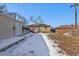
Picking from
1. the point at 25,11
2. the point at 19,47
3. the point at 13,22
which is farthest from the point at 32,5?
the point at 19,47

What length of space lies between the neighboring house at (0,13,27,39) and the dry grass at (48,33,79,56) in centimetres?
59

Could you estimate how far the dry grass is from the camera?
12.4ft

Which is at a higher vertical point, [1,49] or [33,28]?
[33,28]

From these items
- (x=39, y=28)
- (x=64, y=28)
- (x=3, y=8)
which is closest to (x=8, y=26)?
(x=3, y=8)

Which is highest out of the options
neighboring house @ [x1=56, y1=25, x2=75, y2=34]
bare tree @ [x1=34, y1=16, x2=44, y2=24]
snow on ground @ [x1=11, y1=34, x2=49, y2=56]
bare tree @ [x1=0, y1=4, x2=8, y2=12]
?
bare tree @ [x1=0, y1=4, x2=8, y2=12]

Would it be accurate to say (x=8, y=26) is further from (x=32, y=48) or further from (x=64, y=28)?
(x=64, y=28)

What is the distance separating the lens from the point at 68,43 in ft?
12.7

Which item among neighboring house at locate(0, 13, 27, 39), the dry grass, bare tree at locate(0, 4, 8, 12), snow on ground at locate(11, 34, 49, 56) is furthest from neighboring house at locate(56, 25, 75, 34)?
bare tree at locate(0, 4, 8, 12)

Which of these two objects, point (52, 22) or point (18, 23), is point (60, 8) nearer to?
point (52, 22)

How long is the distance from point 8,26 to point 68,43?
0.96 meters

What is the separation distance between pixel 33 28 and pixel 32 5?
0.36m

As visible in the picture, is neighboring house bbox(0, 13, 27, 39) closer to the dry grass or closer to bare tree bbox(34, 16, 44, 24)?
bare tree bbox(34, 16, 44, 24)

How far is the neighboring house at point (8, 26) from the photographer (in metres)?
3.92

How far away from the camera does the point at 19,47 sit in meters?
3.84
